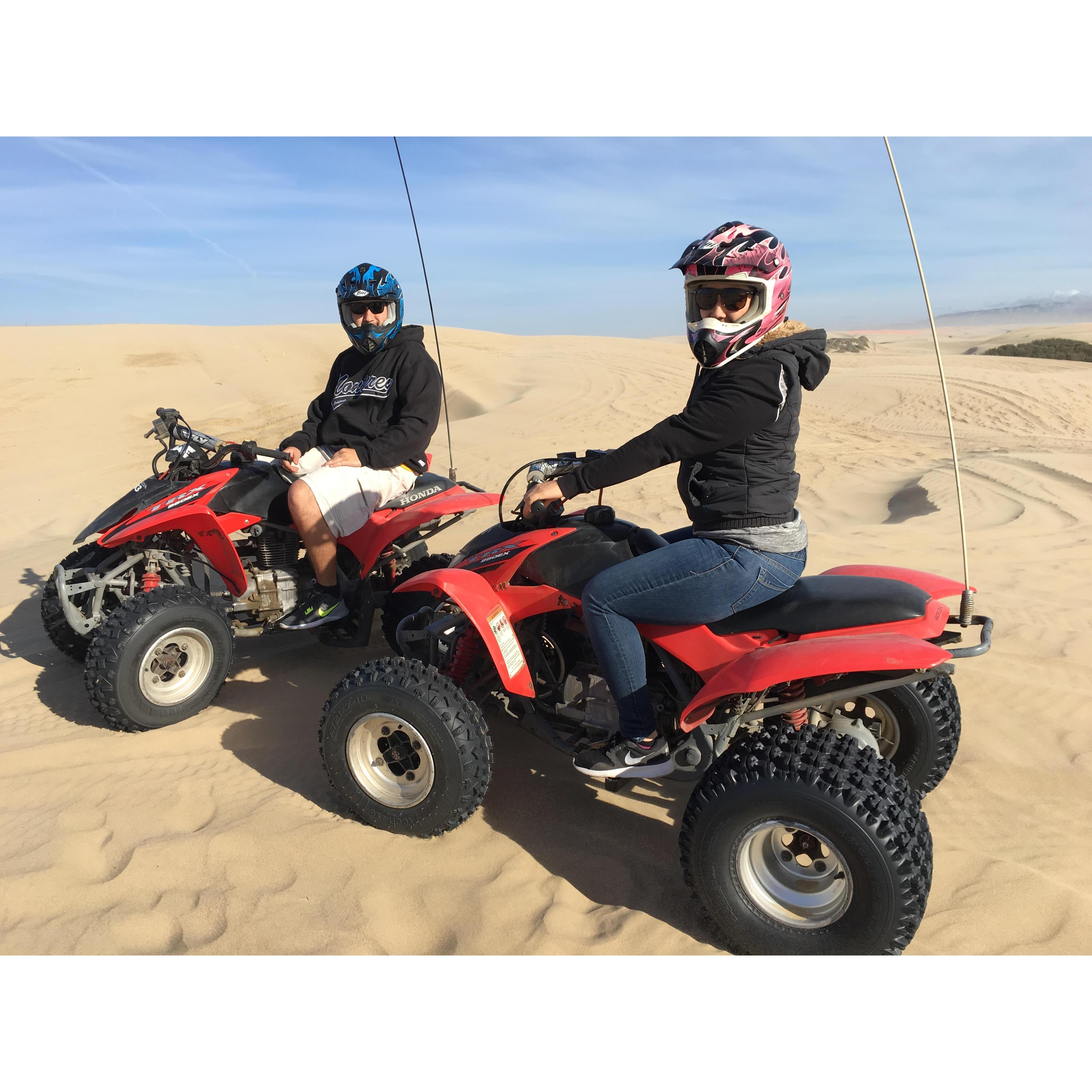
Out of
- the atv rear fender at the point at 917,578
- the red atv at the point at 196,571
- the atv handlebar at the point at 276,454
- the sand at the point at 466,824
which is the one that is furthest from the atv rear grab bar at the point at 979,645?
the atv handlebar at the point at 276,454

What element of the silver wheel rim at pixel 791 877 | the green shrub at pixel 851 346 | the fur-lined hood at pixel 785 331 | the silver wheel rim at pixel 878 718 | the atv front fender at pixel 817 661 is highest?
the green shrub at pixel 851 346

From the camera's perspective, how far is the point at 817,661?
8.18 feet

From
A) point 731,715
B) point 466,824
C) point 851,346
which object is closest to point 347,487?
point 466,824

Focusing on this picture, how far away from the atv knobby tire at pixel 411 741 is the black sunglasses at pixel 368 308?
237 centimetres

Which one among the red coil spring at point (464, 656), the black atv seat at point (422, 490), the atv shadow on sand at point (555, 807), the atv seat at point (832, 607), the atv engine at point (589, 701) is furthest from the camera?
the black atv seat at point (422, 490)

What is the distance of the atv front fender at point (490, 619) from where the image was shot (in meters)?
3.06

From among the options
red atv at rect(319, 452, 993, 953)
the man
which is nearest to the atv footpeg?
red atv at rect(319, 452, 993, 953)

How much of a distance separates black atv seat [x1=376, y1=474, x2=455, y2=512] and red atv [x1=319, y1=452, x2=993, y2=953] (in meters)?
1.26

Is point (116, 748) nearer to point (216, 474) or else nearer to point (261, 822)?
point (261, 822)

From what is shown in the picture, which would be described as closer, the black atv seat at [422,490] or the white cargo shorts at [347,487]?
the white cargo shorts at [347,487]

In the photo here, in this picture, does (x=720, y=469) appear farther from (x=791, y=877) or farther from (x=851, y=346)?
(x=851, y=346)

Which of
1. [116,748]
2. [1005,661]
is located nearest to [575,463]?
[116,748]

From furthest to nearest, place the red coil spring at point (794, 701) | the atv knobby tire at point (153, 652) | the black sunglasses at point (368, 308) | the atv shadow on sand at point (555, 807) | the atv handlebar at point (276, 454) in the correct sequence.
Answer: the black sunglasses at point (368, 308)
the atv handlebar at point (276, 454)
the atv knobby tire at point (153, 652)
the atv shadow on sand at point (555, 807)
the red coil spring at point (794, 701)

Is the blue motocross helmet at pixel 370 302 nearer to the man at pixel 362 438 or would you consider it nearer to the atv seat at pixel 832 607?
the man at pixel 362 438
